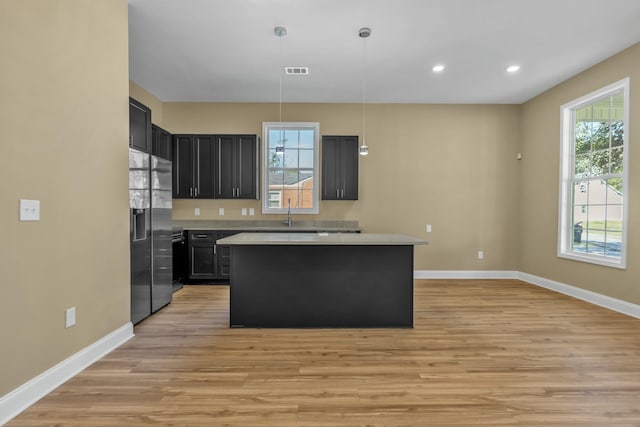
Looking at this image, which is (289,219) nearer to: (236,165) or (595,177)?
(236,165)

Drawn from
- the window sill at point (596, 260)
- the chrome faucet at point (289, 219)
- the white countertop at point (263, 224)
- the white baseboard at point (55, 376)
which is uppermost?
the chrome faucet at point (289, 219)

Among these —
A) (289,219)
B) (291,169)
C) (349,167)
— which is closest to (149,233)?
(289,219)

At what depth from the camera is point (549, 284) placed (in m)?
4.81

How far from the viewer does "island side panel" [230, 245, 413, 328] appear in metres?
3.10

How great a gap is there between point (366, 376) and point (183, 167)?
4.32 metres

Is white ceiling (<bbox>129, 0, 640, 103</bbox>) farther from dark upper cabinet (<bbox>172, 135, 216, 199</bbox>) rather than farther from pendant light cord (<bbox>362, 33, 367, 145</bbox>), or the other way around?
dark upper cabinet (<bbox>172, 135, 216, 199</bbox>)

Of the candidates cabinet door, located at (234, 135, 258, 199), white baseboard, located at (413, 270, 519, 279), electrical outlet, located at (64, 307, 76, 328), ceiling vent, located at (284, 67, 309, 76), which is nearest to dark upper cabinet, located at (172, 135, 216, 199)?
cabinet door, located at (234, 135, 258, 199)

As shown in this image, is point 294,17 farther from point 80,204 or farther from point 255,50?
point 80,204

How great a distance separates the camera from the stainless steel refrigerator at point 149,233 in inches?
120

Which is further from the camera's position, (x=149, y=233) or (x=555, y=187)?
(x=555, y=187)

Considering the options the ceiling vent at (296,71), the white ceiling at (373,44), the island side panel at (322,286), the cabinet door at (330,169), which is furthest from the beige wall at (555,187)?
the ceiling vent at (296,71)

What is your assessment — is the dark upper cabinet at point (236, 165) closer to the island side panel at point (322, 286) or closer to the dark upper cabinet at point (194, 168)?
the dark upper cabinet at point (194, 168)

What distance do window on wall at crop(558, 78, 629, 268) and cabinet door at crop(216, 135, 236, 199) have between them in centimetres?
502

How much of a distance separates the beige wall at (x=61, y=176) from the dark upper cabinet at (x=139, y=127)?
230 mm
